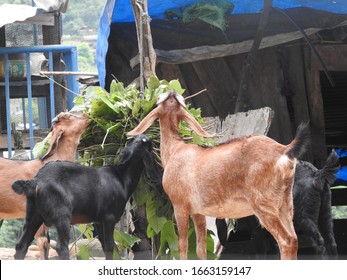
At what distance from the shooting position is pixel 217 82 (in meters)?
9.05

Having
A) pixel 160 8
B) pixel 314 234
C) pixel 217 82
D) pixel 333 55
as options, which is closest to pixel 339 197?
pixel 333 55

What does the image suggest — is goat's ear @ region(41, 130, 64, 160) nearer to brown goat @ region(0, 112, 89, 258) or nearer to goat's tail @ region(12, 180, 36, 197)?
brown goat @ region(0, 112, 89, 258)

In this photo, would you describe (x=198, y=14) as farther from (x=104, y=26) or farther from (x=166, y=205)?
(x=166, y=205)

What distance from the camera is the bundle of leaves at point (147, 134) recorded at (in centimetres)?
608

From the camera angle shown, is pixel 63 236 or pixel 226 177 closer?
pixel 226 177

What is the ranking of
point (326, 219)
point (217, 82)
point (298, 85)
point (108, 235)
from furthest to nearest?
point (298, 85) → point (217, 82) → point (326, 219) → point (108, 235)

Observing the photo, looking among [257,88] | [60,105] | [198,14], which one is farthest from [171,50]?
[60,105]

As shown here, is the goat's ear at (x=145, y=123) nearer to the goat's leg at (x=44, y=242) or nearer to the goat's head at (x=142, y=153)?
the goat's head at (x=142, y=153)

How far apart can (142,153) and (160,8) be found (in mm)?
2697

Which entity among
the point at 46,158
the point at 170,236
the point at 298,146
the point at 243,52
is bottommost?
the point at 170,236

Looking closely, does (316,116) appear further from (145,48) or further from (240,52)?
(145,48)

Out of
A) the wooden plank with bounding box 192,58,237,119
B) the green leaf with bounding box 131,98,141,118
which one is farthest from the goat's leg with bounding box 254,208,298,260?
the wooden plank with bounding box 192,58,237,119

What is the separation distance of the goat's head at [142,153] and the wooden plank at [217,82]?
123 inches

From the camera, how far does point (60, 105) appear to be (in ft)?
34.8
